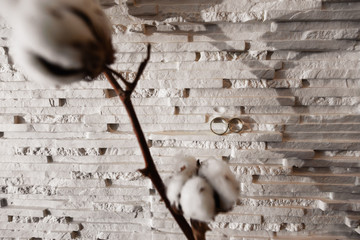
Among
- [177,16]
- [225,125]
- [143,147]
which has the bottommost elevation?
[143,147]

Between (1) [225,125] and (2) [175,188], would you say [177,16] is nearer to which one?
(1) [225,125]

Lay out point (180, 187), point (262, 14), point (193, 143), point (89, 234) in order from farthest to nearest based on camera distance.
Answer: point (89, 234) → point (193, 143) → point (262, 14) → point (180, 187)

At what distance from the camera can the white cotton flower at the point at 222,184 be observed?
0.40 meters

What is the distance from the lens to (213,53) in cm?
63

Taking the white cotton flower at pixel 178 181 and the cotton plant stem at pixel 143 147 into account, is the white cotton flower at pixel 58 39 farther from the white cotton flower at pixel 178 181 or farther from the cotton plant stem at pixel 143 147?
the white cotton flower at pixel 178 181

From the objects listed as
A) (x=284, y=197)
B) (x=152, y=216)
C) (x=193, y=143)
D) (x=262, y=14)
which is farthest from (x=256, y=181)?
(x=262, y=14)

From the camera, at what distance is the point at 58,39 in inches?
12.2

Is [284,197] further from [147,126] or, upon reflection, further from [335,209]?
[147,126]

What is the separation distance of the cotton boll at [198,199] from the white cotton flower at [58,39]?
8.5 inches

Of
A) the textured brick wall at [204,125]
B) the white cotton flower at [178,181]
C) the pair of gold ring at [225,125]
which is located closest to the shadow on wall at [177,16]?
the textured brick wall at [204,125]

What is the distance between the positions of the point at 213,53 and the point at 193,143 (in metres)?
0.23

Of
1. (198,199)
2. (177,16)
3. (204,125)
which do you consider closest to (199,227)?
(198,199)

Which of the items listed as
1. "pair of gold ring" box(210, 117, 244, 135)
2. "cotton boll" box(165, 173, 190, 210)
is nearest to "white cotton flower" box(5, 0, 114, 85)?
"cotton boll" box(165, 173, 190, 210)

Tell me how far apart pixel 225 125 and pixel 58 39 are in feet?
1.50
